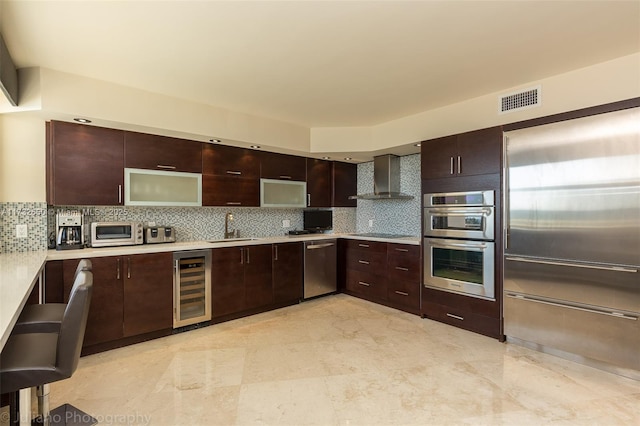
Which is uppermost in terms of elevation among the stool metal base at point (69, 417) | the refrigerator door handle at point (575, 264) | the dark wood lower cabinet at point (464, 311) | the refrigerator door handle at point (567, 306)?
the refrigerator door handle at point (575, 264)

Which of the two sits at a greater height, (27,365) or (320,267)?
(27,365)

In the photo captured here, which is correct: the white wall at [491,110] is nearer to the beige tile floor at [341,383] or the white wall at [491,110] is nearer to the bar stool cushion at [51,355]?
the beige tile floor at [341,383]

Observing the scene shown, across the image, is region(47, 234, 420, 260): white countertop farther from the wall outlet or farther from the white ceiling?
the white ceiling

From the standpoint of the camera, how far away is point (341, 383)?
7.95ft

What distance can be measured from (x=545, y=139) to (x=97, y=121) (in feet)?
13.4

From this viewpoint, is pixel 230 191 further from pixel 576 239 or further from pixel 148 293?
pixel 576 239

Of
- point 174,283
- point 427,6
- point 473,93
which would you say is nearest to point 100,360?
point 174,283

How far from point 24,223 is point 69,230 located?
1.15ft

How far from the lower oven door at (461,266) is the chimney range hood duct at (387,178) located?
1133mm

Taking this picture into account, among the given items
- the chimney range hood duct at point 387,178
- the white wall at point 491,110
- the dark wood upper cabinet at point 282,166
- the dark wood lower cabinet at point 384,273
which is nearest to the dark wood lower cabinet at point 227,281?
the dark wood upper cabinet at point 282,166

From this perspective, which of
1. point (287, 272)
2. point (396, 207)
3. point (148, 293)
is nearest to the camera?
point (148, 293)

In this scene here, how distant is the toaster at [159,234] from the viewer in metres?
3.55

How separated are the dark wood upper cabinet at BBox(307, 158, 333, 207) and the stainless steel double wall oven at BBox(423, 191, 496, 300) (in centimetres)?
175

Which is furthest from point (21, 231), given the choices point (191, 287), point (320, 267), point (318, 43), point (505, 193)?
point (505, 193)
